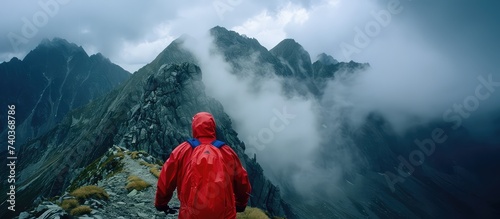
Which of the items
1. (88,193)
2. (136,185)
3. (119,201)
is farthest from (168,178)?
(136,185)

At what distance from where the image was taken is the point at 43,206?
1114 cm

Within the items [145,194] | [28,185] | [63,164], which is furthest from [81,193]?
[28,185]

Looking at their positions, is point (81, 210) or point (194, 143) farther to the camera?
point (81, 210)

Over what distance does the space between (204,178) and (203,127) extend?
1.33 m

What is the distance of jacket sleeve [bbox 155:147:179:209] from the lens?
6.45 m

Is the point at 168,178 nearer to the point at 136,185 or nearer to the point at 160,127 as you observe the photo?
the point at 136,185

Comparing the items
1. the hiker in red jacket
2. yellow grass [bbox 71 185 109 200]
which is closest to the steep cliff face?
yellow grass [bbox 71 185 109 200]

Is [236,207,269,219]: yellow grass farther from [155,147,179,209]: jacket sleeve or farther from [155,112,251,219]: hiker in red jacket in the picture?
[155,147,179,209]: jacket sleeve

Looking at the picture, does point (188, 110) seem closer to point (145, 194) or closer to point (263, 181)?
point (263, 181)

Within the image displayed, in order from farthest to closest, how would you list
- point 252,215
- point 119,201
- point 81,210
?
point 119,201 < point 252,215 < point 81,210

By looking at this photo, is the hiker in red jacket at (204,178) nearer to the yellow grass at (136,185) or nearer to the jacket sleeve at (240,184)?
the jacket sleeve at (240,184)

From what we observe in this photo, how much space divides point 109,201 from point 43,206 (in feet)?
13.6

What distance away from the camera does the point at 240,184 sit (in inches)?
269

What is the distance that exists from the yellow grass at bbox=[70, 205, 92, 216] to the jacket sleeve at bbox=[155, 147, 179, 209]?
6975 mm
